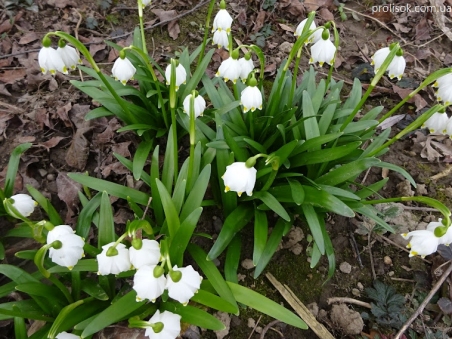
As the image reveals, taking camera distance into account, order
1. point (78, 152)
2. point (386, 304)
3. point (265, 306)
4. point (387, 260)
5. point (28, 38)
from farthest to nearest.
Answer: point (28, 38) < point (78, 152) < point (387, 260) < point (386, 304) < point (265, 306)

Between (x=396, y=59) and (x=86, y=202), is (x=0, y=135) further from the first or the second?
(x=396, y=59)

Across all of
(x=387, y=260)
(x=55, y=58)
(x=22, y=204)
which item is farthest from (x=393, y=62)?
(x=22, y=204)

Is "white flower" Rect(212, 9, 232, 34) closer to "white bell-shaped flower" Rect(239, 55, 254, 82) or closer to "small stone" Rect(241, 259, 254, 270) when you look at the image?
"white bell-shaped flower" Rect(239, 55, 254, 82)

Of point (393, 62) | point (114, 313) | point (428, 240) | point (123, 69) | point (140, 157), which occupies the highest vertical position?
point (393, 62)

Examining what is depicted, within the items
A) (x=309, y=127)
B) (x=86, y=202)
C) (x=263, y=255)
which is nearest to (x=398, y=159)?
(x=309, y=127)

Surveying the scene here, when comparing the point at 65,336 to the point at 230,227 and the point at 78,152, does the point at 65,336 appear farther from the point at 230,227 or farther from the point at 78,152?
the point at 78,152

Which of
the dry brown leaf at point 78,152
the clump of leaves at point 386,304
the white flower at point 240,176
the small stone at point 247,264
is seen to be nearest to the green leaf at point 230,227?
the small stone at point 247,264

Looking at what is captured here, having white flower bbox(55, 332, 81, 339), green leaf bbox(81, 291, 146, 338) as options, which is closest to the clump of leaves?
green leaf bbox(81, 291, 146, 338)
